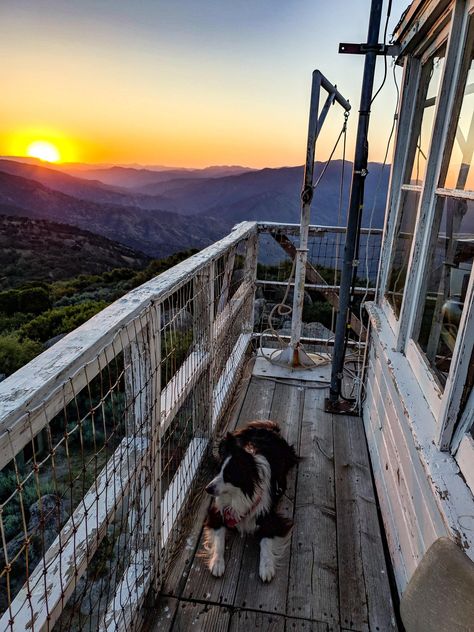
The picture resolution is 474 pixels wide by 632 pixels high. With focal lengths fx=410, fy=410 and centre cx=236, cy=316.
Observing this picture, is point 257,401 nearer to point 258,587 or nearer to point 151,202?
point 258,587

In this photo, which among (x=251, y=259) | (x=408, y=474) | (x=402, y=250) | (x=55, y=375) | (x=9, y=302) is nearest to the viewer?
(x=55, y=375)

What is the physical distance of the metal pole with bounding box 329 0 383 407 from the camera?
101 inches

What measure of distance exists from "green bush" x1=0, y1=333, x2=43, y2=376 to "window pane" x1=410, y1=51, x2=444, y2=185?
6903 mm

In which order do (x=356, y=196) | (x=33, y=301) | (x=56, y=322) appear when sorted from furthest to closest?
(x=33, y=301), (x=56, y=322), (x=356, y=196)

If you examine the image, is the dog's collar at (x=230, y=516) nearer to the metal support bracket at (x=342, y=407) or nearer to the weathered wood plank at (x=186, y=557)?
the weathered wood plank at (x=186, y=557)

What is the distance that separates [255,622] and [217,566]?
0.92 ft

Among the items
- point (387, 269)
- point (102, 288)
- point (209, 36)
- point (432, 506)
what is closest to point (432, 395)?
point (432, 506)

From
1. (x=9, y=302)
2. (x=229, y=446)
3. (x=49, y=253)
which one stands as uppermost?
(x=229, y=446)

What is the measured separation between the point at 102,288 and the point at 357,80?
14.1m

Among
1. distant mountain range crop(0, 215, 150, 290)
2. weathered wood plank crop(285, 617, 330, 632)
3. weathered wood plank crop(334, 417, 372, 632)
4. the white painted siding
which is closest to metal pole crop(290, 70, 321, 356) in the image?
the white painted siding

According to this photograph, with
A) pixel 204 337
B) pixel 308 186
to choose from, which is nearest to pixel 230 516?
pixel 204 337

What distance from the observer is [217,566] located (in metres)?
1.85

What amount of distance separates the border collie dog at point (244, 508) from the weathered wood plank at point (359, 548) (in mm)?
306

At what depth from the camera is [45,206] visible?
48312 millimetres
